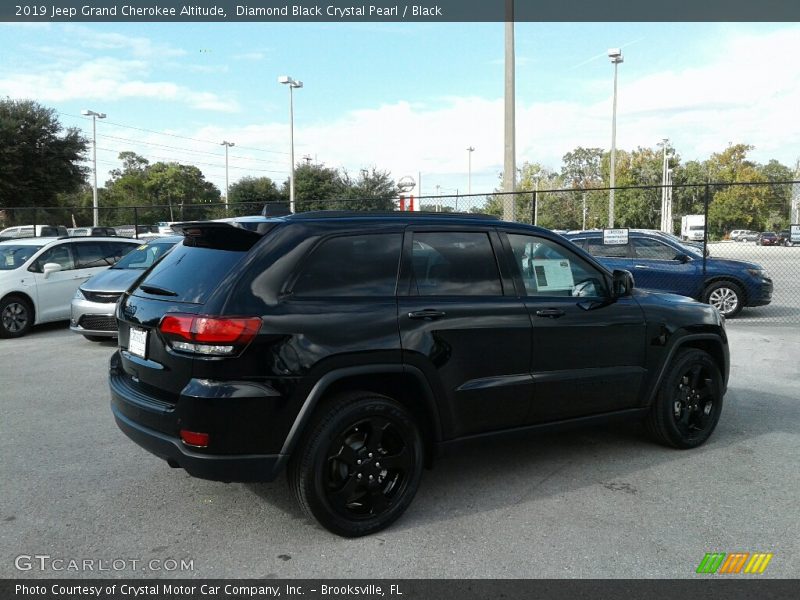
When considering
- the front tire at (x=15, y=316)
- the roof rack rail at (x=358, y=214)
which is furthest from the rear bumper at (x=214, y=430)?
the front tire at (x=15, y=316)

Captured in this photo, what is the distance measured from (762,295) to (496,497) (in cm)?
1054

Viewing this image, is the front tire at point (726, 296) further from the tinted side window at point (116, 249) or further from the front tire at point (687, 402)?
the tinted side window at point (116, 249)

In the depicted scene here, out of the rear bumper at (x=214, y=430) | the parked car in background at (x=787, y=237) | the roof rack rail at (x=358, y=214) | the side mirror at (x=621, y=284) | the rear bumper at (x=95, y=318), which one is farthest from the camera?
the parked car in background at (x=787, y=237)

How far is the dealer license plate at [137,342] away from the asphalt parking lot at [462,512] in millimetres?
992

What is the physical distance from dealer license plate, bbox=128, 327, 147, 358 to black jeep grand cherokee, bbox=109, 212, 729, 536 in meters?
0.02

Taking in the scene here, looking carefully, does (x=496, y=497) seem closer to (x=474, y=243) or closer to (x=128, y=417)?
(x=474, y=243)

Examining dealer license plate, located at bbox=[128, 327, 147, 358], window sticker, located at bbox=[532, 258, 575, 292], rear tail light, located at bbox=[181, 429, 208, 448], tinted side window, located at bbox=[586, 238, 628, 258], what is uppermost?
tinted side window, located at bbox=[586, 238, 628, 258]

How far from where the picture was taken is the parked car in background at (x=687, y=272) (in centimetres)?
1266

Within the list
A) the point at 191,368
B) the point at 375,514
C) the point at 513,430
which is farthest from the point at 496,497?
the point at 191,368

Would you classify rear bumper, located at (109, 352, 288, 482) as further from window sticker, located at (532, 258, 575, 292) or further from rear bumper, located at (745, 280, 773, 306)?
rear bumper, located at (745, 280, 773, 306)

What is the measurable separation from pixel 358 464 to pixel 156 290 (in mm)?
1564

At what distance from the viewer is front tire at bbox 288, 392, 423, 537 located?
352 centimetres

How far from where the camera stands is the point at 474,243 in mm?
4297

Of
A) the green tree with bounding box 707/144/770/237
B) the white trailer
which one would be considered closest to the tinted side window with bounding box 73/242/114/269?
the white trailer
